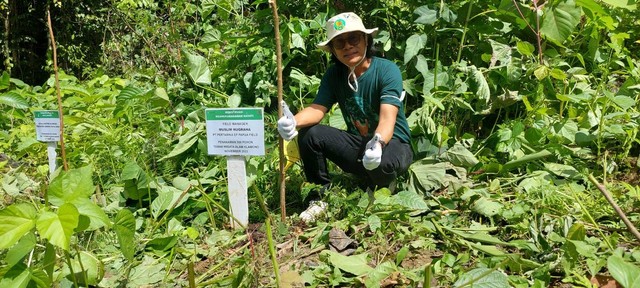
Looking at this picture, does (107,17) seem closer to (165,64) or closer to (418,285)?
(165,64)

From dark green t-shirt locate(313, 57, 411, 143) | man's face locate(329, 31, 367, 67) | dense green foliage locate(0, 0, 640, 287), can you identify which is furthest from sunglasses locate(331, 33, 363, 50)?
dense green foliage locate(0, 0, 640, 287)

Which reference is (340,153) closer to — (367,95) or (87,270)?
(367,95)

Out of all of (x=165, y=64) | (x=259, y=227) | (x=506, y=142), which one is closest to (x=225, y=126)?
(x=259, y=227)

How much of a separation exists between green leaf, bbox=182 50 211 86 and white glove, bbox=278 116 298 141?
3.80ft

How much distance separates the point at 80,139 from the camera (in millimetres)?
2941

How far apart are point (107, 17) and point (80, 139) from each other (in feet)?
9.15

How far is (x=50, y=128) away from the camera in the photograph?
8.11 ft

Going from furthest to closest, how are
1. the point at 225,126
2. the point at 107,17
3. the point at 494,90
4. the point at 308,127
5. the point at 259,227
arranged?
the point at 107,17 < the point at 494,90 < the point at 308,127 < the point at 259,227 < the point at 225,126

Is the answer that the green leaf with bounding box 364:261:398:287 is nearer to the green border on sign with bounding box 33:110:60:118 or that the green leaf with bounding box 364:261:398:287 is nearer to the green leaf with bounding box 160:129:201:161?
the green leaf with bounding box 160:129:201:161

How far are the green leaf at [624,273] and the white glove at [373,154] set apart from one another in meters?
0.86

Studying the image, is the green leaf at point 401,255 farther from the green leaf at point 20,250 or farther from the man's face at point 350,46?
the green leaf at point 20,250

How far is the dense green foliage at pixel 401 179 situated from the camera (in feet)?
5.23

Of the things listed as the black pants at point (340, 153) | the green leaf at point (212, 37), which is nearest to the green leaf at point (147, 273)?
the black pants at point (340, 153)

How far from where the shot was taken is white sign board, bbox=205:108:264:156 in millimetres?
1907
